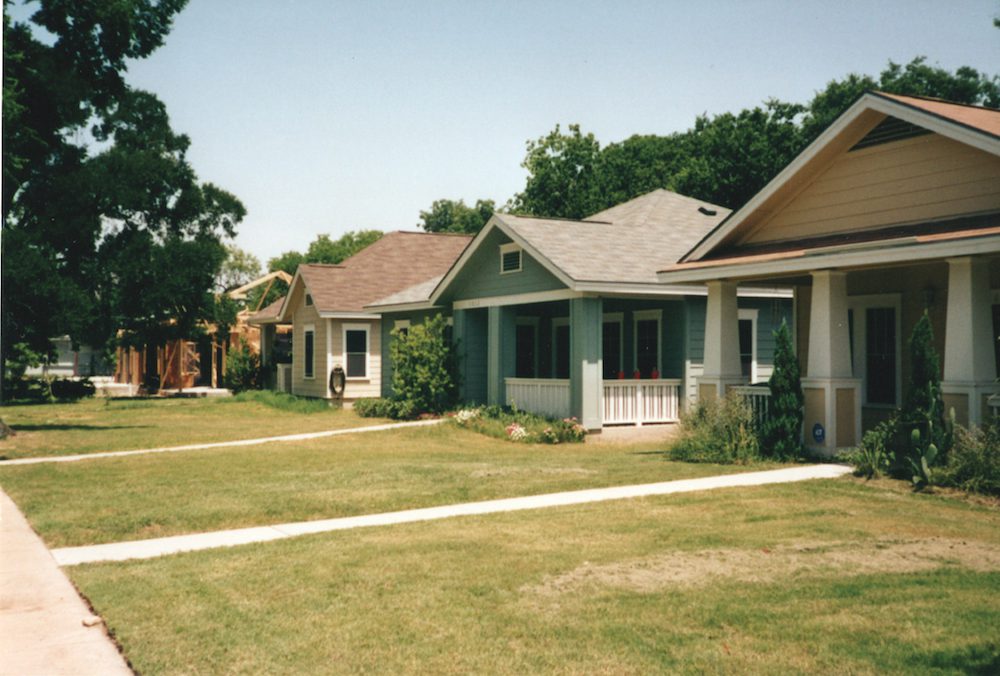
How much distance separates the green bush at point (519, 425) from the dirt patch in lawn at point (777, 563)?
11.1 m

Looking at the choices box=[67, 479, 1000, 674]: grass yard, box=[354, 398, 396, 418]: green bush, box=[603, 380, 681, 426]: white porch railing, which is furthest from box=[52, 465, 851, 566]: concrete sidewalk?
box=[354, 398, 396, 418]: green bush

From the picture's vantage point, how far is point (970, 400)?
41.4ft

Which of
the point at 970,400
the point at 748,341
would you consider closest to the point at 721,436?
the point at 970,400

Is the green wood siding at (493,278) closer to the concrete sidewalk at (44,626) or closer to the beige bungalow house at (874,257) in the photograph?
the beige bungalow house at (874,257)

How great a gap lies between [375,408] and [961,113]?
57.4 feet

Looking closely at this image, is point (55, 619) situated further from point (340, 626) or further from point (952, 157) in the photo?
point (952, 157)

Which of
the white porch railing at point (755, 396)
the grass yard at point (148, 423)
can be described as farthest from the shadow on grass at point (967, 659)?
the grass yard at point (148, 423)

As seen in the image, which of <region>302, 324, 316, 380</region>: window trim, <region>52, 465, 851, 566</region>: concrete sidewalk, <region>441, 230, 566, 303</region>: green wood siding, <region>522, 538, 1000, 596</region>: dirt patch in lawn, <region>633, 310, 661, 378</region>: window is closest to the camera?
<region>522, 538, 1000, 596</region>: dirt patch in lawn

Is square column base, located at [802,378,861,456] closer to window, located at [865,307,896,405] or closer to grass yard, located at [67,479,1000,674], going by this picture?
window, located at [865,307,896,405]

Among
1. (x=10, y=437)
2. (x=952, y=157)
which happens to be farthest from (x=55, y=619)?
(x=10, y=437)

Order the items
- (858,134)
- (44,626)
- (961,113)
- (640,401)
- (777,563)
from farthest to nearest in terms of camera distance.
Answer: (640,401), (858,134), (961,113), (777,563), (44,626)

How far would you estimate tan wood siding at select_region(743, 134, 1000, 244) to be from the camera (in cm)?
1353

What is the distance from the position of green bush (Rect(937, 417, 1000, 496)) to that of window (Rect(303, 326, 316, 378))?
2452cm

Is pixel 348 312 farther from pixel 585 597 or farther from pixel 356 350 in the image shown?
pixel 585 597
